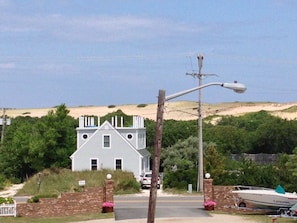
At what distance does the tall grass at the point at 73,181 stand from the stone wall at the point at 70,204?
32.0ft

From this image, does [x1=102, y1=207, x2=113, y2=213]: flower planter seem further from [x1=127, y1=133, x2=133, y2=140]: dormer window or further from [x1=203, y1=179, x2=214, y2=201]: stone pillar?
[x1=127, y1=133, x2=133, y2=140]: dormer window

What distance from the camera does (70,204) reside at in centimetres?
4012

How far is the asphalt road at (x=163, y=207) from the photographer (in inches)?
1545

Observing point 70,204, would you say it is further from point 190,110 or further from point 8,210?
point 190,110

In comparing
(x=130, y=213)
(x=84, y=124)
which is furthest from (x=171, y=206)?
(x=84, y=124)

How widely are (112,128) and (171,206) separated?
834 inches

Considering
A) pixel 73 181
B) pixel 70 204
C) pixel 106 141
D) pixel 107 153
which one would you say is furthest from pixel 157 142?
pixel 106 141

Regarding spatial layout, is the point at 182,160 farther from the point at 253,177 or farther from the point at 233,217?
the point at 233,217

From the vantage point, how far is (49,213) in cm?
3925

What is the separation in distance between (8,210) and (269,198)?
1284cm

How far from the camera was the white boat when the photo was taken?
38.8 metres

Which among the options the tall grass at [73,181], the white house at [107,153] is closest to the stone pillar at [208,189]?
the tall grass at [73,181]

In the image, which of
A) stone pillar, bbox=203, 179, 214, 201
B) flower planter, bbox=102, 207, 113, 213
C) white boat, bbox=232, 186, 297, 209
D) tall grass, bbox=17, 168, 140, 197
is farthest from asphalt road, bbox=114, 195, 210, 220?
tall grass, bbox=17, 168, 140, 197

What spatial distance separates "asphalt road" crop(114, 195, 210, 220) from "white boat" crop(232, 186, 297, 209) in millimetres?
2279
